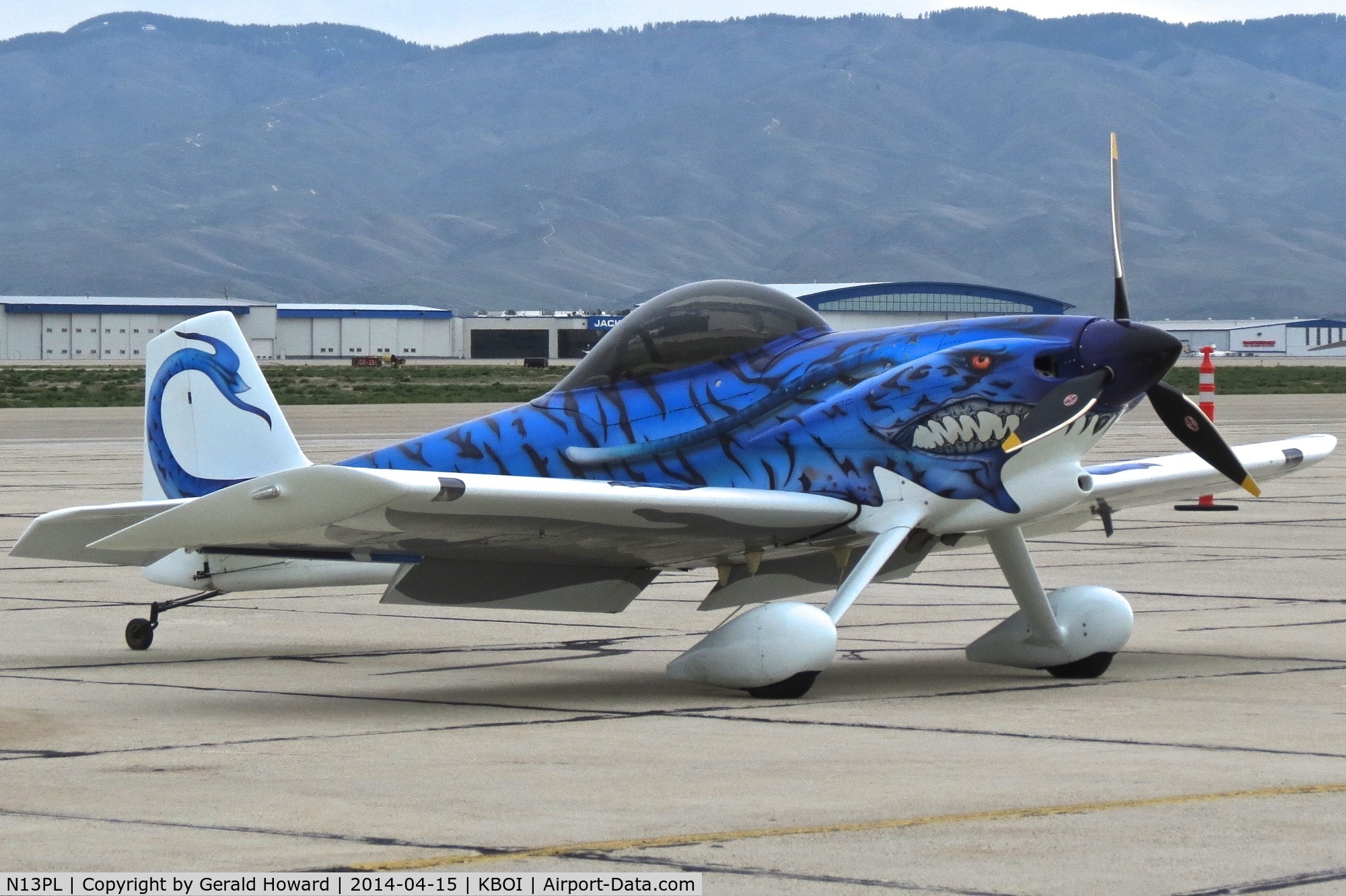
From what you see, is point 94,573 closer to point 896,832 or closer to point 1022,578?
point 1022,578

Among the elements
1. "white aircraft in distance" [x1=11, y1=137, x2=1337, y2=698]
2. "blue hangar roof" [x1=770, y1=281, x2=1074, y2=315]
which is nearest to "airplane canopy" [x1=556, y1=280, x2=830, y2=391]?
"white aircraft in distance" [x1=11, y1=137, x2=1337, y2=698]

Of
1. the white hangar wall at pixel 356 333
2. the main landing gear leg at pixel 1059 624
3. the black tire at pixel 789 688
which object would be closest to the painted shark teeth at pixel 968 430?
the main landing gear leg at pixel 1059 624

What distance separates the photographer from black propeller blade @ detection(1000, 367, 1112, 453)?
9031 millimetres

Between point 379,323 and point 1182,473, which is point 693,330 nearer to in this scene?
point 1182,473

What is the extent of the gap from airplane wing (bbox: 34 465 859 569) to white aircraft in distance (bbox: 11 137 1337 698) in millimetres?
16

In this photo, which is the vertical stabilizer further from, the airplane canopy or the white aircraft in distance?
the airplane canopy

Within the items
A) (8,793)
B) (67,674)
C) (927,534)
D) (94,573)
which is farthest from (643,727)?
(94,573)

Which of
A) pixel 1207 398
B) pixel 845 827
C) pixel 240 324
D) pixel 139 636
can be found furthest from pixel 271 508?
pixel 240 324

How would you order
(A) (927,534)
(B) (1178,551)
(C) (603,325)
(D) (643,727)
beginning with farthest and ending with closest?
(C) (603,325), (B) (1178,551), (A) (927,534), (D) (643,727)

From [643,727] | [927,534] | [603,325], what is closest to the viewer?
[643,727]

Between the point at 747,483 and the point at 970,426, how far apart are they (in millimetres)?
1153

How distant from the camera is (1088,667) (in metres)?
9.73

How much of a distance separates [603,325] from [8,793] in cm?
13194

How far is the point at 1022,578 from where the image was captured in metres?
9.75
